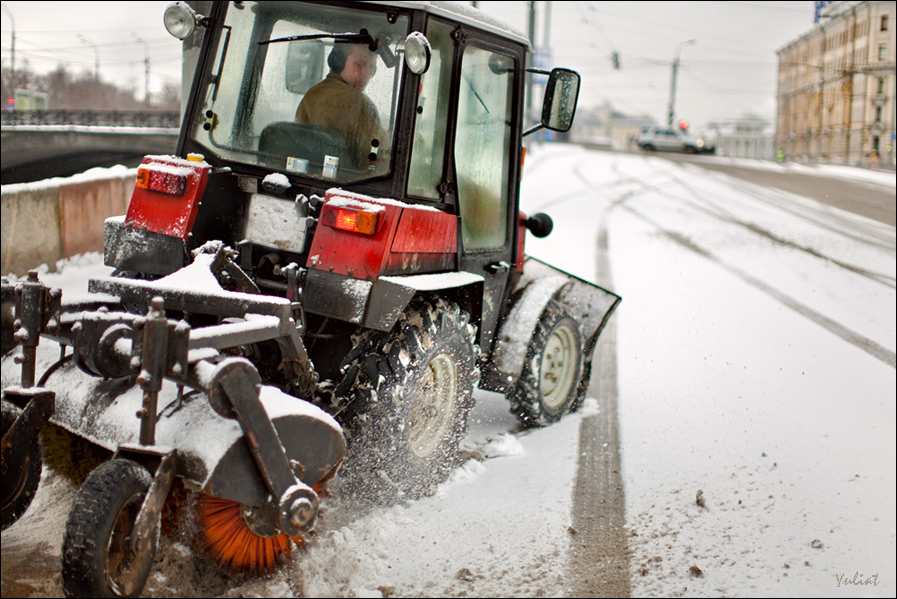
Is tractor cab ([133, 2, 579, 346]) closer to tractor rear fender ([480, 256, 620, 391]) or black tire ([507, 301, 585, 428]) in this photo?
tractor rear fender ([480, 256, 620, 391])

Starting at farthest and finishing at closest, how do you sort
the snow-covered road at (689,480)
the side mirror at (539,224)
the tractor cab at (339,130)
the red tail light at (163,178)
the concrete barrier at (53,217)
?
→ the concrete barrier at (53,217) → the side mirror at (539,224) → the red tail light at (163,178) → the tractor cab at (339,130) → the snow-covered road at (689,480)

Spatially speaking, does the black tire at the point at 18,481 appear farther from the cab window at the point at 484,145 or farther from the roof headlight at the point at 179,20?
the cab window at the point at 484,145

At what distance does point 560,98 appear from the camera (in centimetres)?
424

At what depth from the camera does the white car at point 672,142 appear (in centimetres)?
4727

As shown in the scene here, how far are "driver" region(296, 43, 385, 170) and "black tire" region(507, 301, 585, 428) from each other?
1657 mm

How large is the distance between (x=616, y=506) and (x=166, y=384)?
2.29 m

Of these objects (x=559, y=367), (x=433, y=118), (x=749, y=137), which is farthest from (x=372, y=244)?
(x=749, y=137)

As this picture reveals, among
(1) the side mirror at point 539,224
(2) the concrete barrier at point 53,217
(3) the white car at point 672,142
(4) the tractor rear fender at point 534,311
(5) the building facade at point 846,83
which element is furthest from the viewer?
(5) the building facade at point 846,83

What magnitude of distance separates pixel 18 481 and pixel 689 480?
130 inches

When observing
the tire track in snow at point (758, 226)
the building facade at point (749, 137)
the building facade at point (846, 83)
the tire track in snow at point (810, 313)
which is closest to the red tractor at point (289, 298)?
the tire track in snow at point (810, 313)

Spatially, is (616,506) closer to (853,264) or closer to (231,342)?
(231,342)

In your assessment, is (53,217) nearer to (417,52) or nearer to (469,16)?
(469,16)

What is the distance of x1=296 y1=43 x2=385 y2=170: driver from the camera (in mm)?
3732

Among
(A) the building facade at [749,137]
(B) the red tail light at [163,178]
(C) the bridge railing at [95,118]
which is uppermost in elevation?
(A) the building facade at [749,137]
